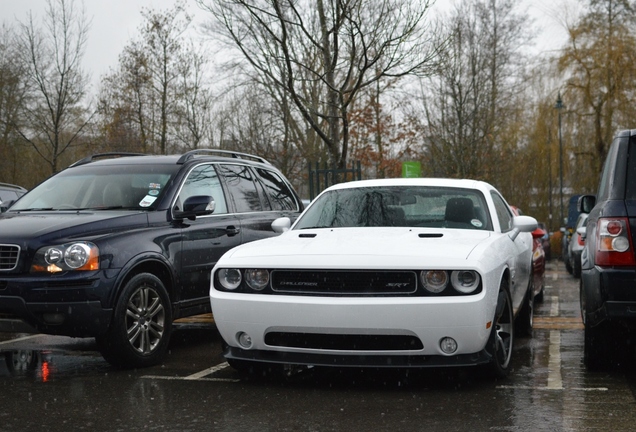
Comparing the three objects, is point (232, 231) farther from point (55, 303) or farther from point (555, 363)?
point (555, 363)

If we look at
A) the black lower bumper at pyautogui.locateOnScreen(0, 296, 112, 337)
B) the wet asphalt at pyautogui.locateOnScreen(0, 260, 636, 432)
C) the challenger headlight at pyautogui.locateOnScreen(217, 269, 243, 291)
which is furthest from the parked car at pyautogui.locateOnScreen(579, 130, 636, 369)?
the black lower bumper at pyautogui.locateOnScreen(0, 296, 112, 337)

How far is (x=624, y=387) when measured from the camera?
19.8 ft

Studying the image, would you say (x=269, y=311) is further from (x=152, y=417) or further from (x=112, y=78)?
(x=112, y=78)

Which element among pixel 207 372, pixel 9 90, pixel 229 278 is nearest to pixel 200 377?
pixel 207 372

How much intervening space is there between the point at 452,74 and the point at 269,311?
28.2 metres

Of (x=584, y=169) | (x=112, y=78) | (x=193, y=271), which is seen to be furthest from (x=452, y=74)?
(x=193, y=271)

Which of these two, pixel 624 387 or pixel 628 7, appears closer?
pixel 624 387

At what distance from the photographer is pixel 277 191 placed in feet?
32.8

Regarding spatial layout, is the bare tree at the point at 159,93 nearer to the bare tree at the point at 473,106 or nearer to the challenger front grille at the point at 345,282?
the bare tree at the point at 473,106

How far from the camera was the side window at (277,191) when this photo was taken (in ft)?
32.0

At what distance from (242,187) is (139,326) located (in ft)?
8.38

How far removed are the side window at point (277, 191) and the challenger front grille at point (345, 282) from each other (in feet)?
12.5

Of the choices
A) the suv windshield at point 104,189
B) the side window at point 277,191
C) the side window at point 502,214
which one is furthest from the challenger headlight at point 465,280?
the side window at point 277,191

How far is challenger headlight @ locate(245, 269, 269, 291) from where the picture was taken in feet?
19.8
